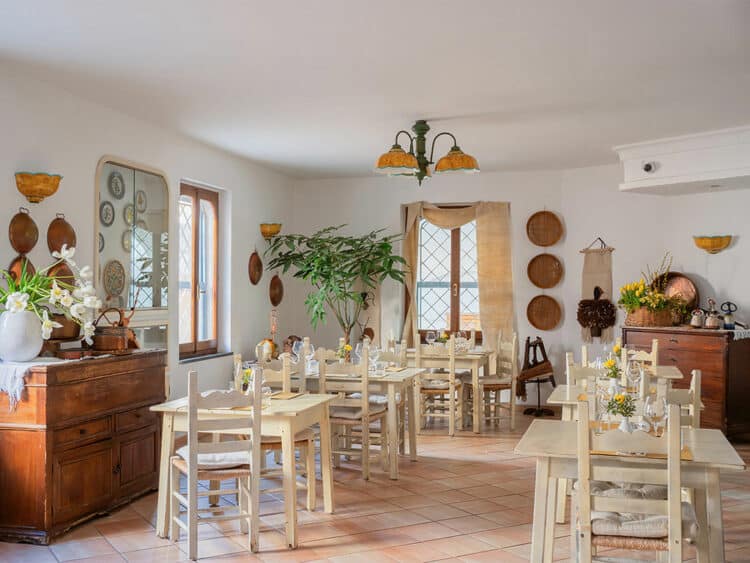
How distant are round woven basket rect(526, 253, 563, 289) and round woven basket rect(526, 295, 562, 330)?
0.56ft

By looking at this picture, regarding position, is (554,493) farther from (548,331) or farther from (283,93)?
(548,331)

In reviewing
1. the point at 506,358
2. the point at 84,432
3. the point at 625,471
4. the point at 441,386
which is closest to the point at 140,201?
the point at 84,432

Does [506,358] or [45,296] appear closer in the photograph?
[45,296]

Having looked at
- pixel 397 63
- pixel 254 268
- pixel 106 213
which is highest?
pixel 397 63

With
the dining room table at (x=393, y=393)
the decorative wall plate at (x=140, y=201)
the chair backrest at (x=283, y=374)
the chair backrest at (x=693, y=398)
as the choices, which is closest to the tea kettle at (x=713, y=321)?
the dining room table at (x=393, y=393)

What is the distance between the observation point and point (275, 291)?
9383 mm

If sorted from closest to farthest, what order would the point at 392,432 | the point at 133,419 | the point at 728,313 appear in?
1. the point at 133,419
2. the point at 392,432
3. the point at 728,313

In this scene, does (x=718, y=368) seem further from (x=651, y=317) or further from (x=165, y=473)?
(x=165, y=473)

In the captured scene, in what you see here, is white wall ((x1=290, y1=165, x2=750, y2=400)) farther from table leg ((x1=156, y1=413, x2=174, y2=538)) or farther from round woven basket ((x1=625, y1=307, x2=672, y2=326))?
table leg ((x1=156, y1=413, x2=174, y2=538))

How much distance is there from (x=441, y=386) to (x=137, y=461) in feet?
11.3

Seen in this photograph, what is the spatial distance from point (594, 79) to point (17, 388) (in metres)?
4.10

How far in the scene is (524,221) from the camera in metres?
9.24

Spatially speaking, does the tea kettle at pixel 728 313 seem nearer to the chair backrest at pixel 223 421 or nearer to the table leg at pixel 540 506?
the table leg at pixel 540 506

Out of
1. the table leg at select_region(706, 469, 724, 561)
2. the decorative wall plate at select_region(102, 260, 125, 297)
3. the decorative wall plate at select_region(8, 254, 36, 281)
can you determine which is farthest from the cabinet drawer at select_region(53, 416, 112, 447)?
the table leg at select_region(706, 469, 724, 561)
